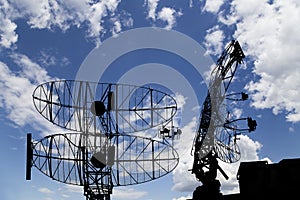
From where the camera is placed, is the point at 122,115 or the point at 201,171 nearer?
the point at 122,115

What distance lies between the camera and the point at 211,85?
4409 centimetres

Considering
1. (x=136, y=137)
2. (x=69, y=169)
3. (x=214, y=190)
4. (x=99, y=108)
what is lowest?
(x=214, y=190)

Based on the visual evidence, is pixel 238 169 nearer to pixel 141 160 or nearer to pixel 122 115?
pixel 141 160

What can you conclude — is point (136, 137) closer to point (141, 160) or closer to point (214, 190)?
point (141, 160)

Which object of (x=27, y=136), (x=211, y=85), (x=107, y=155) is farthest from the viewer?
(x=211, y=85)

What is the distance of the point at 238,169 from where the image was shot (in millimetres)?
42281

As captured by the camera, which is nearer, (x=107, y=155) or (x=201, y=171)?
(x=107, y=155)

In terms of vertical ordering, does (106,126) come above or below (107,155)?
above

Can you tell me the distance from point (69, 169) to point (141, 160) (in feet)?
24.1

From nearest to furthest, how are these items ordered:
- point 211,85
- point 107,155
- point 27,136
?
point 27,136
point 107,155
point 211,85

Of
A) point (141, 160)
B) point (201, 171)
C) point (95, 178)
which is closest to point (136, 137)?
point (141, 160)

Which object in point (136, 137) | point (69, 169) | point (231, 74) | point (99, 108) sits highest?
point (231, 74)

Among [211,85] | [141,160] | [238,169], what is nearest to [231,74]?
[211,85]

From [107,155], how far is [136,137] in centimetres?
343
